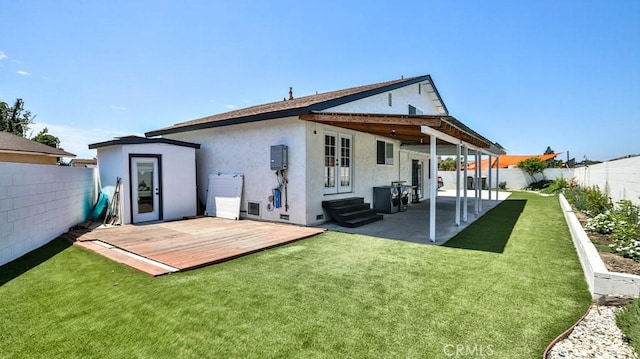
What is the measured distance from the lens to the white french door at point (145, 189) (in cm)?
880

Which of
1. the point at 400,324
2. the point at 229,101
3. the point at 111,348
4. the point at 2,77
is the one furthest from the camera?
the point at 2,77

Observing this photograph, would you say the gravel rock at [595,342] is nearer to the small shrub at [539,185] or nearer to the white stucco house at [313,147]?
the white stucco house at [313,147]

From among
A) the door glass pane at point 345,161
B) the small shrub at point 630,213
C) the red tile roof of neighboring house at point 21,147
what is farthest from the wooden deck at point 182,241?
the red tile roof of neighboring house at point 21,147

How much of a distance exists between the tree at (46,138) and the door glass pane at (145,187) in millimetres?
39594

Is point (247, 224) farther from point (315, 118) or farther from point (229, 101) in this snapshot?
point (229, 101)

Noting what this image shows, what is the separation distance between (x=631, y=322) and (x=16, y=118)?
177 feet

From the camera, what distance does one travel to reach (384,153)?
39.6 feet

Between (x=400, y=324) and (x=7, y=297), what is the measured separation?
15.1 feet

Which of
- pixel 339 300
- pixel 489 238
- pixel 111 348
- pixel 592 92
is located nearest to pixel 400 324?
pixel 339 300

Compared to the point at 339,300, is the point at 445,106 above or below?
above

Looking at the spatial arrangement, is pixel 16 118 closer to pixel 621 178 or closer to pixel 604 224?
pixel 604 224

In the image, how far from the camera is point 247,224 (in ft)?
28.0

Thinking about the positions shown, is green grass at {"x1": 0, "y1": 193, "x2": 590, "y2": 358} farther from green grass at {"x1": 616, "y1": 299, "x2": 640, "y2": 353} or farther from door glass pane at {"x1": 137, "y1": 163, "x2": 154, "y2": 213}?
door glass pane at {"x1": 137, "y1": 163, "x2": 154, "y2": 213}

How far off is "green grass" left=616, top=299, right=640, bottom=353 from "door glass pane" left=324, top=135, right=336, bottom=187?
22.4 ft
